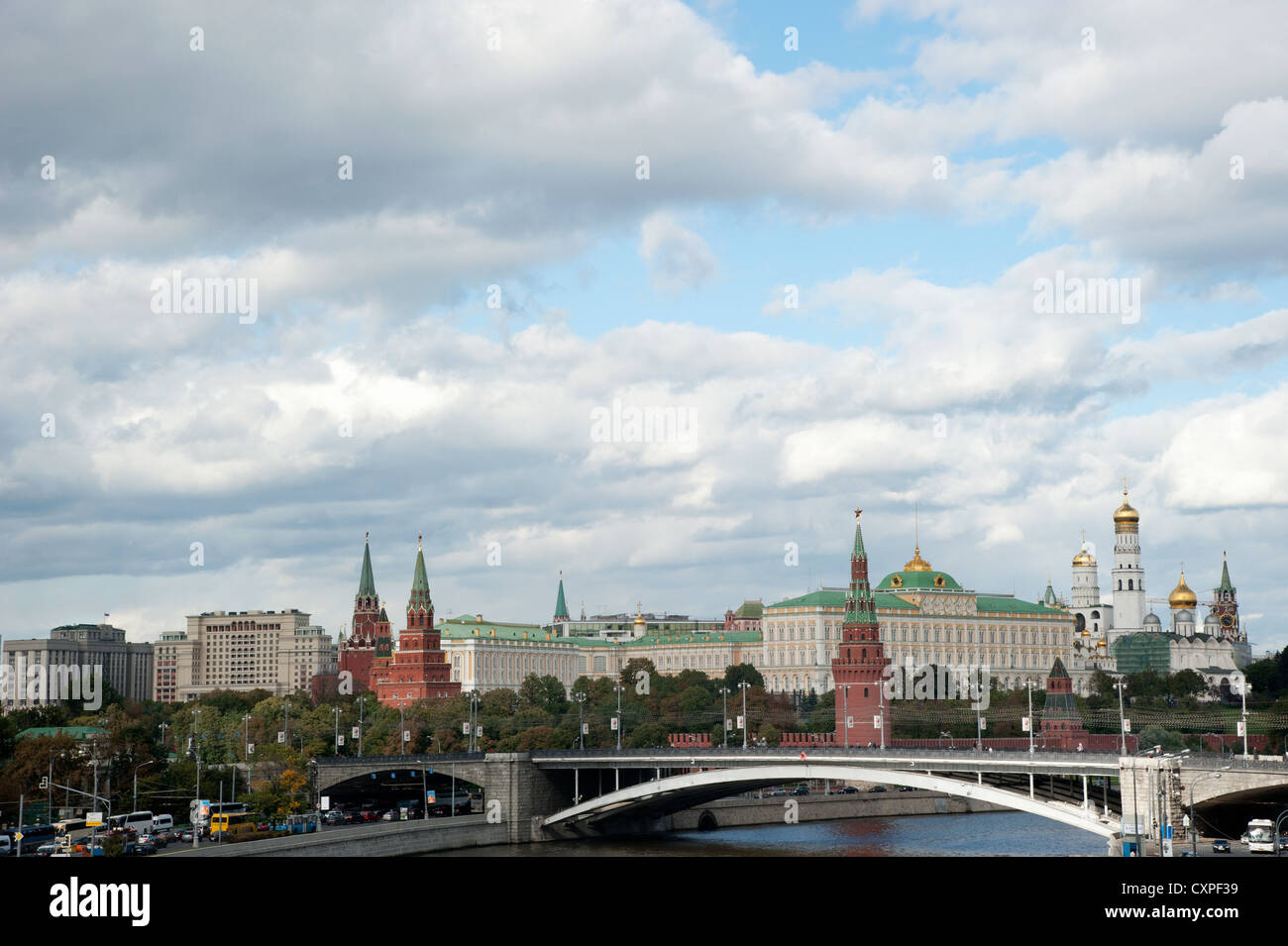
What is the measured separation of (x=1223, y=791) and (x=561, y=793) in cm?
4017

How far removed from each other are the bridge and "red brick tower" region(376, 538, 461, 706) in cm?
5864

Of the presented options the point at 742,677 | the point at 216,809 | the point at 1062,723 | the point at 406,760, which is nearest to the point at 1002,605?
the point at 742,677

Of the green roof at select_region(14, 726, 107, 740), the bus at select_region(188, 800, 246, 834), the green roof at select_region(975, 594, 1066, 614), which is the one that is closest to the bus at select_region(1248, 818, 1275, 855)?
the bus at select_region(188, 800, 246, 834)

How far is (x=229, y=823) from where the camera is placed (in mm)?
74312

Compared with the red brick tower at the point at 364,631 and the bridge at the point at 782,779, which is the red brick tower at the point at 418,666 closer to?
the red brick tower at the point at 364,631

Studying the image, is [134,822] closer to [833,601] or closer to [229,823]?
[229,823]

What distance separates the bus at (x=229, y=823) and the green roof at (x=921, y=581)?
126 m

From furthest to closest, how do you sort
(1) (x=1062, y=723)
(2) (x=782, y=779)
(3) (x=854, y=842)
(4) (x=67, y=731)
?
(1) (x=1062, y=723) → (4) (x=67, y=731) → (3) (x=854, y=842) → (2) (x=782, y=779)

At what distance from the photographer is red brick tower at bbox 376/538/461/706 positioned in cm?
16338

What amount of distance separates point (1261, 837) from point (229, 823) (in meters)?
45.4

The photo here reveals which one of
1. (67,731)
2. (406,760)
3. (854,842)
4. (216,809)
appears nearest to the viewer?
(854,842)

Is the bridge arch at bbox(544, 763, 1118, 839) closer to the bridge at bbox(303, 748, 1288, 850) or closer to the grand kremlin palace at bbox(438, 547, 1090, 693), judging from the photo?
the bridge at bbox(303, 748, 1288, 850)

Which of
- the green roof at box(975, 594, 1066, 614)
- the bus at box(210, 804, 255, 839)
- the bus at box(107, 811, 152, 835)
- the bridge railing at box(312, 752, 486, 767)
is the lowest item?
the bus at box(210, 804, 255, 839)
